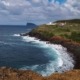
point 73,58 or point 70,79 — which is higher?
point 70,79

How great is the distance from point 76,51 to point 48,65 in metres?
26.0

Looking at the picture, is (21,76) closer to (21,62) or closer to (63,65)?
(63,65)

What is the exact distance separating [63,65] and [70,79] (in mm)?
37957

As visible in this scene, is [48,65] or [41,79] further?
[48,65]

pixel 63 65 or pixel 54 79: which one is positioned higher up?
pixel 54 79

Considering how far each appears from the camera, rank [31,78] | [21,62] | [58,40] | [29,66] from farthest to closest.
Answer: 1. [58,40]
2. [21,62]
3. [29,66]
4. [31,78]

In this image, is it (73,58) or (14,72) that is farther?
(73,58)

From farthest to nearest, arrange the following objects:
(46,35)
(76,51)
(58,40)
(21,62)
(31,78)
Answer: (46,35)
(58,40)
(76,51)
(21,62)
(31,78)

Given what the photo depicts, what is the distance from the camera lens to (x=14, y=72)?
37625mm

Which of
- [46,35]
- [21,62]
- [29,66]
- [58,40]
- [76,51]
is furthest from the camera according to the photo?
[46,35]

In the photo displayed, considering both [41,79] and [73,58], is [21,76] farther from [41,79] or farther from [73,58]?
[73,58]

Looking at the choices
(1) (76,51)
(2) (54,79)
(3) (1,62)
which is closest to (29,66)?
(3) (1,62)

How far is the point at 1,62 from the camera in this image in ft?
271

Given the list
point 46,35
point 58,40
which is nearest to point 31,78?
point 58,40
